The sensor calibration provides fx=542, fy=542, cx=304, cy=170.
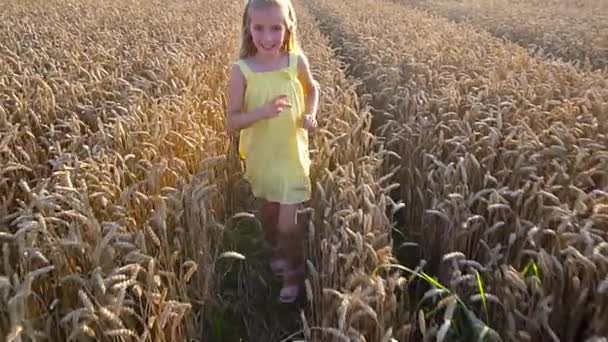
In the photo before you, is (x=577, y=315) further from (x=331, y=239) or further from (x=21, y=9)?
(x=21, y=9)

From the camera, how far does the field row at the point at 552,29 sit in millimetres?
8554

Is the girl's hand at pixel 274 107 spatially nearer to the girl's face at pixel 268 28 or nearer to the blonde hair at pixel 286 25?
the girl's face at pixel 268 28

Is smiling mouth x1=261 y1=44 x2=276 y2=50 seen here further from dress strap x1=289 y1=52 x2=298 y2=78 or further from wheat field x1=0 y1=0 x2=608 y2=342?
wheat field x1=0 y1=0 x2=608 y2=342

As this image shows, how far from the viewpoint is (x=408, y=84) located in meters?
5.24

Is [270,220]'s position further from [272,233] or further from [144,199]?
[144,199]

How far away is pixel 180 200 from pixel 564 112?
2.70m

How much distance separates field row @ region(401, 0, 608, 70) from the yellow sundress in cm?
454

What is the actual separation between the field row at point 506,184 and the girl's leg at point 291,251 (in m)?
0.72

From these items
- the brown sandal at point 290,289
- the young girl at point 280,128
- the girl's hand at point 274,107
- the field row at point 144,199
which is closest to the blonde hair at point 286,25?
the young girl at point 280,128

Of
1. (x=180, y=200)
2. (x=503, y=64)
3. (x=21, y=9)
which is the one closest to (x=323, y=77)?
(x=503, y=64)

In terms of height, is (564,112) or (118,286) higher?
(564,112)

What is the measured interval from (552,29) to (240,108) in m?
9.76

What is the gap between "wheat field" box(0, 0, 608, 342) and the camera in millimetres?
2086

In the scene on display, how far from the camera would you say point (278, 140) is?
10.2 ft
